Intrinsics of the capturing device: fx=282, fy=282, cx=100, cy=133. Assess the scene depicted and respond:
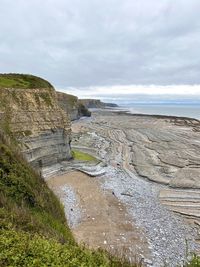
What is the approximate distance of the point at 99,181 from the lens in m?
27.6

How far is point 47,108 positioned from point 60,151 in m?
5.15

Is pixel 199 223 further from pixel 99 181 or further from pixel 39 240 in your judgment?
pixel 39 240

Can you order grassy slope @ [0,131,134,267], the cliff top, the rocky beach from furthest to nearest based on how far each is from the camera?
1. the cliff top
2. the rocky beach
3. grassy slope @ [0,131,134,267]

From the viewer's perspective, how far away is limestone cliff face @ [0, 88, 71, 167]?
2719cm

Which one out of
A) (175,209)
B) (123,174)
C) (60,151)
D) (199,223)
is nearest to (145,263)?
(199,223)

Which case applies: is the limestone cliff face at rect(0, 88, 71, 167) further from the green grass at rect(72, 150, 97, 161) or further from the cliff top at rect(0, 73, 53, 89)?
the cliff top at rect(0, 73, 53, 89)

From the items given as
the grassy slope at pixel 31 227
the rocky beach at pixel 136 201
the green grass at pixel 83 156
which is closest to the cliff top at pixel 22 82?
the green grass at pixel 83 156

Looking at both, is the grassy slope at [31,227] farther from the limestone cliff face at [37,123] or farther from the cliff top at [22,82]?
the cliff top at [22,82]

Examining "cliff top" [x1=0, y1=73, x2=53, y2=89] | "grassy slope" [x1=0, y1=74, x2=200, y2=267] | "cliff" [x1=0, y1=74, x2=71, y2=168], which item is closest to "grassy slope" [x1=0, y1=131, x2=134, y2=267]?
"grassy slope" [x1=0, y1=74, x2=200, y2=267]

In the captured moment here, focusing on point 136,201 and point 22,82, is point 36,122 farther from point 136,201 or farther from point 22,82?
point 136,201

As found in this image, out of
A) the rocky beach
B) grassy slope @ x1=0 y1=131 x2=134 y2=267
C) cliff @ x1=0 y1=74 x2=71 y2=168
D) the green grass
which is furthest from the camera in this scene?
the green grass

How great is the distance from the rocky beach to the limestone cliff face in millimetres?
1837

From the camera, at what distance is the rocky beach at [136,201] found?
15945 mm

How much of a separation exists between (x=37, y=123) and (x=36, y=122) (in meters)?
0.16
